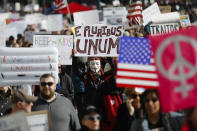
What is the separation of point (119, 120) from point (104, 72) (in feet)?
8.46

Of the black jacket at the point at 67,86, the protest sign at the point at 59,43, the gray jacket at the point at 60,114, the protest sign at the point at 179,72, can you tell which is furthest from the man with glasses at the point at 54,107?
the protest sign at the point at 59,43

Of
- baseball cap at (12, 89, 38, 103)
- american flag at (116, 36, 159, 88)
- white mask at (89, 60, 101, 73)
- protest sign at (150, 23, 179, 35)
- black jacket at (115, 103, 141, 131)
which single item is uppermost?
protest sign at (150, 23, 179, 35)

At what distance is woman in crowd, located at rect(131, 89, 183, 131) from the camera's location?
542 cm

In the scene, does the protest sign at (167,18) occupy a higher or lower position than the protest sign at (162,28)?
higher

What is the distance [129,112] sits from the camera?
6086 millimetres

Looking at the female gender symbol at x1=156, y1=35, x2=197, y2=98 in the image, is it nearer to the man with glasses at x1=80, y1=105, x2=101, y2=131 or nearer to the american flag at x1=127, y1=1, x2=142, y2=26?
the man with glasses at x1=80, y1=105, x2=101, y2=131

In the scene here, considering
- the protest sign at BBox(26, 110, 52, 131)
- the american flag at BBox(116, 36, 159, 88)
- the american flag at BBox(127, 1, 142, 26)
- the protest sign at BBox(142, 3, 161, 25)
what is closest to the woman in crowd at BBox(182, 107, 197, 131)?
the american flag at BBox(116, 36, 159, 88)

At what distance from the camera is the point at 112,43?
9.20m

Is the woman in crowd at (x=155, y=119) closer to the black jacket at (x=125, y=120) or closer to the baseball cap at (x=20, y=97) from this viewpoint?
the black jacket at (x=125, y=120)

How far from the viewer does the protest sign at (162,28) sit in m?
9.44

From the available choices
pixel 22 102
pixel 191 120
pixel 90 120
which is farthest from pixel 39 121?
pixel 191 120

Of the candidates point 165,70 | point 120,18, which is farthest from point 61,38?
point 120,18

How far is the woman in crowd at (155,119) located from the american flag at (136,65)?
1.69ft

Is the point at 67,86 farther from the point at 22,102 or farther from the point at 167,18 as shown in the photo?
the point at 167,18
